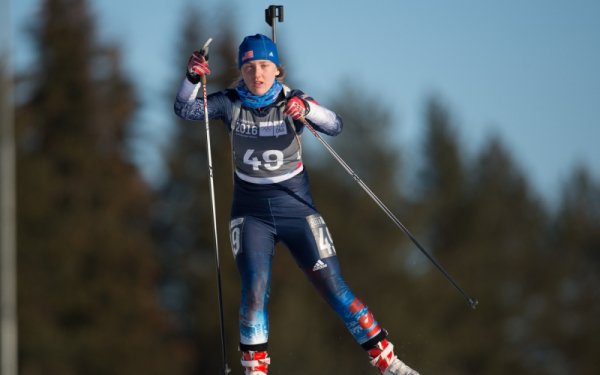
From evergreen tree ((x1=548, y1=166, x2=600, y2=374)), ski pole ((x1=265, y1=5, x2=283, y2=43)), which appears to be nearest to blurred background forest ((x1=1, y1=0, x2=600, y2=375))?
evergreen tree ((x1=548, y1=166, x2=600, y2=374))

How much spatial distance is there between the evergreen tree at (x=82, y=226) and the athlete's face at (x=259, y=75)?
35.9 metres

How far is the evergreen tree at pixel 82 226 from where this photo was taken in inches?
1780

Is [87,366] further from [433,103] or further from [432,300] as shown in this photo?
[433,103]

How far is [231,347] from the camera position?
4400 centimetres

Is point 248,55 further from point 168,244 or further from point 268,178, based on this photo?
point 168,244

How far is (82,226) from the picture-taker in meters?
45.9

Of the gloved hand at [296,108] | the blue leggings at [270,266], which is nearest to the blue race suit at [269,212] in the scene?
the blue leggings at [270,266]

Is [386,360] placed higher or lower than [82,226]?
higher

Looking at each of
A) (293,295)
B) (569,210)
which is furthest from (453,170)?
(293,295)

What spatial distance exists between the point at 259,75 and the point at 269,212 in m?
1.21

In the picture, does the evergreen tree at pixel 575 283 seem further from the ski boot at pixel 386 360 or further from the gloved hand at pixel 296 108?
the gloved hand at pixel 296 108

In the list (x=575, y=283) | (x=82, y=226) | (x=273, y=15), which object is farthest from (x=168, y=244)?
(x=273, y=15)

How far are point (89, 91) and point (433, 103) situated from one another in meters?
19.1

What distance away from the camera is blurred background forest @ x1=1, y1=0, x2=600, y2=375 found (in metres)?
44.9
